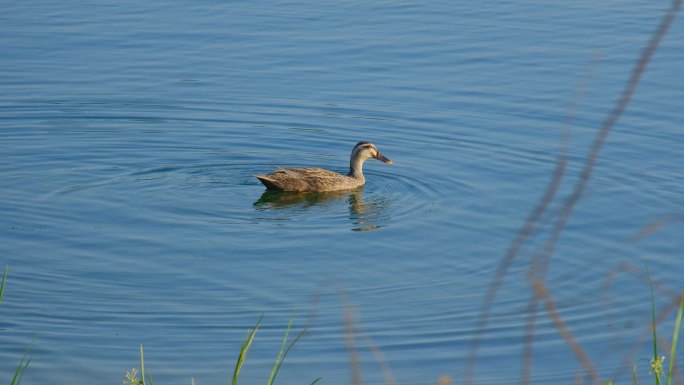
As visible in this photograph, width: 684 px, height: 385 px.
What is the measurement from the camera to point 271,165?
1427 cm

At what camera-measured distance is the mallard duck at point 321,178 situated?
13.1 m

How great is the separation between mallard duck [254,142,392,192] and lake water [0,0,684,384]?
0.59ft

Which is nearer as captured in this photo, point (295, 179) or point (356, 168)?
point (295, 179)

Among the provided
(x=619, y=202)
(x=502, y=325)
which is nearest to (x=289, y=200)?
(x=619, y=202)

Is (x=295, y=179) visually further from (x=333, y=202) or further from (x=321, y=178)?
(x=333, y=202)

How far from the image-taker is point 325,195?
13.7 metres

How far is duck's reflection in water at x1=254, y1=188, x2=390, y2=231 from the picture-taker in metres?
12.4

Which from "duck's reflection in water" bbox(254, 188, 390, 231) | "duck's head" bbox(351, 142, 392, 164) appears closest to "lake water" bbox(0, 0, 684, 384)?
"duck's reflection in water" bbox(254, 188, 390, 231)

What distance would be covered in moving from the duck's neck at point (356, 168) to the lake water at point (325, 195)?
34 centimetres

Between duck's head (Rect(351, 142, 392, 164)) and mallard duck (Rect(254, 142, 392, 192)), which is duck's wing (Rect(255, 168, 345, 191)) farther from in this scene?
duck's head (Rect(351, 142, 392, 164))

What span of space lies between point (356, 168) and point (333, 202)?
28.1 inches

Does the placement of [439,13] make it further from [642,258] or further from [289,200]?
[642,258]

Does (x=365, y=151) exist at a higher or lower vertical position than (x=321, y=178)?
higher

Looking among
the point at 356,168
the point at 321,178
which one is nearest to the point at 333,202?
the point at 321,178
